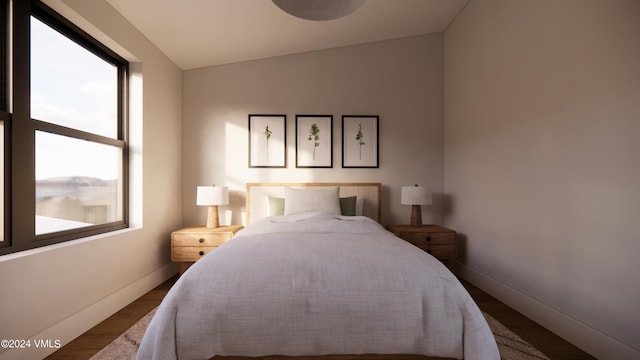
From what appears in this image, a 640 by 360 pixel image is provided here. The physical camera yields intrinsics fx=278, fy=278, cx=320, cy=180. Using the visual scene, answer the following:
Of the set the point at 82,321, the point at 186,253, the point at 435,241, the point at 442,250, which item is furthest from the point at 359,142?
the point at 82,321

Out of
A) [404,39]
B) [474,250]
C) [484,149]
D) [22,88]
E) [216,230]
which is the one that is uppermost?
[404,39]

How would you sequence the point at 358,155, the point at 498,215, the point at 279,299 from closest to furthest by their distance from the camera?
the point at 279,299
the point at 498,215
the point at 358,155

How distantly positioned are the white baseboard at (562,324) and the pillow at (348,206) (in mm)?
1441

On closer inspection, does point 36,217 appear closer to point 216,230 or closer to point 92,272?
point 92,272

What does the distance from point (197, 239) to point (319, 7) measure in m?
2.51

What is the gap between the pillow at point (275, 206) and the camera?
3180mm

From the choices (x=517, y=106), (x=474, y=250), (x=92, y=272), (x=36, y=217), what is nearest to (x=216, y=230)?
(x=92, y=272)

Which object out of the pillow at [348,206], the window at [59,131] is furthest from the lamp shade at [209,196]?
the pillow at [348,206]

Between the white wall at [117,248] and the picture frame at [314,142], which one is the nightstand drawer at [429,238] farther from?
the white wall at [117,248]

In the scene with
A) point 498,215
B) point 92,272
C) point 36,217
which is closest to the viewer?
point 36,217

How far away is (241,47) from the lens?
313cm

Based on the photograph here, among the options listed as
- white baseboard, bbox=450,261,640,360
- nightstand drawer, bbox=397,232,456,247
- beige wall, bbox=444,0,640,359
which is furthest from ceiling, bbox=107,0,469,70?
white baseboard, bbox=450,261,640,360

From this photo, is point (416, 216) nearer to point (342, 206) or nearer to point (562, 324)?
point (342, 206)

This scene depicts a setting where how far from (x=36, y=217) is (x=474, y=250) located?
3.68 metres
